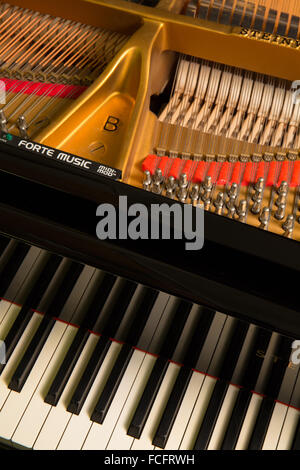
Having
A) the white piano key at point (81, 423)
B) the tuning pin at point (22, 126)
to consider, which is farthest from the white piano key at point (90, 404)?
the tuning pin at point (22, 126)

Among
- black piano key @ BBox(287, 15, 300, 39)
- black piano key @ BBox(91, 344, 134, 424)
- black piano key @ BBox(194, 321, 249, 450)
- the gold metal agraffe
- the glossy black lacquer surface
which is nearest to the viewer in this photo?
the glossy black lacquer surface

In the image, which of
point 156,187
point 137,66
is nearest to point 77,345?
point 156,187

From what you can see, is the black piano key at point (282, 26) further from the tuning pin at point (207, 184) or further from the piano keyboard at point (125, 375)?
the piano keyboard at point (125, 375)

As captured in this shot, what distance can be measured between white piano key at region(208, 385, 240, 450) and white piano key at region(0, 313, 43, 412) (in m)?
0.78

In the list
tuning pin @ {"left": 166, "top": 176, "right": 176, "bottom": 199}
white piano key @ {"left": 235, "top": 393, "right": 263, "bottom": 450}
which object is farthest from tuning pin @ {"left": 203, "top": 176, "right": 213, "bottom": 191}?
white piano key @ {"left": 235, "top": 393, "right": 263, "bottom": 450}

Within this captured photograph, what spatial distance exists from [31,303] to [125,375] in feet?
1.50

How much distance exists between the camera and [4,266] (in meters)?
2.02

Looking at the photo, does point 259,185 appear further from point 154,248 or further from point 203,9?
point 203,9

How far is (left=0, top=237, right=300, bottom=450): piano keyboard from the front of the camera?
1910 mm

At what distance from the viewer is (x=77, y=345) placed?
80.2 inches

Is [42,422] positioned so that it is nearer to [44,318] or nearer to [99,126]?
[44,318]

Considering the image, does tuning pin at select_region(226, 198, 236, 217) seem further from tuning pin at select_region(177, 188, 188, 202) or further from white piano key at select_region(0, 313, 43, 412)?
white piano key at select_region(0, 313, 43, 412)

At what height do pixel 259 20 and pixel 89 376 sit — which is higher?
pixel 259 20
